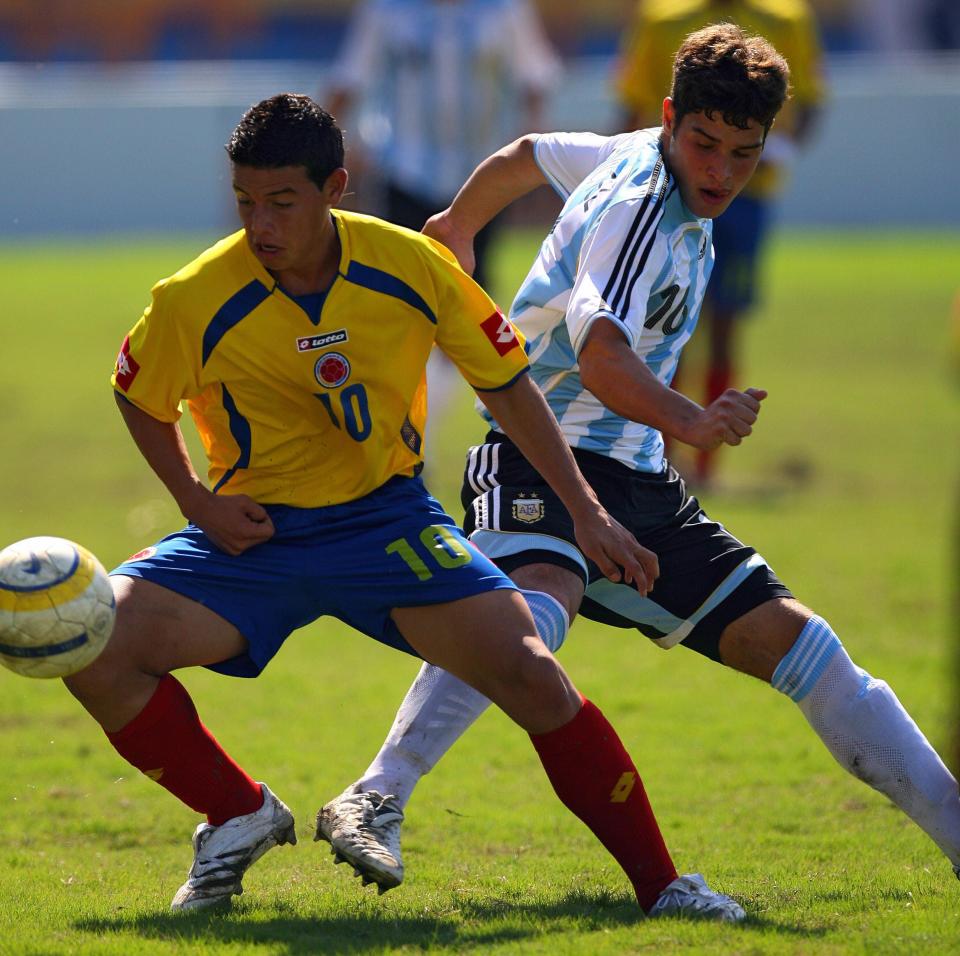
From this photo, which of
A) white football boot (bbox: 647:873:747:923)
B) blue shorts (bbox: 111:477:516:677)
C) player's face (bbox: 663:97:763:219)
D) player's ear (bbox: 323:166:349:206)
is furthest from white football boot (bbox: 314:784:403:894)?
player's face (bbox: 663:97:763:219)

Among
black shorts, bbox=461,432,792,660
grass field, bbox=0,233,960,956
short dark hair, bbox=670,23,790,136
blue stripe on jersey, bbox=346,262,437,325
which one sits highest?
short dark hair, bbox=670,23,790,136

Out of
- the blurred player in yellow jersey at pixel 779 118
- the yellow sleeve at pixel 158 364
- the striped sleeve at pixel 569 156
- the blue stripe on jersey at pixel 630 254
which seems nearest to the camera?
the yellow sleeve at pixel 158 364

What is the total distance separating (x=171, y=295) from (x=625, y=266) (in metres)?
1.00

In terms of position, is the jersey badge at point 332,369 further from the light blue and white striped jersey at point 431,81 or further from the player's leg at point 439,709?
the light blue and white striped jersey at point 431,81

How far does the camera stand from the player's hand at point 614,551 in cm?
373

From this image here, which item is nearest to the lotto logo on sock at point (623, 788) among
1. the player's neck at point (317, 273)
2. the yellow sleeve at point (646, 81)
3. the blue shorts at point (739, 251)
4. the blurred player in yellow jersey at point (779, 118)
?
the player's neck at point (317, 273)

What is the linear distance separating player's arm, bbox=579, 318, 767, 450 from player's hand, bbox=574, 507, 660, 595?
24 centimetres

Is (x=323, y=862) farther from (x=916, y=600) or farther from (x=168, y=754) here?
(x=916, y=600)

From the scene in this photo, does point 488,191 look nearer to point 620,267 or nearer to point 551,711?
point 620,267

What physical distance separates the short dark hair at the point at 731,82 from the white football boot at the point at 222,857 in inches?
74.1

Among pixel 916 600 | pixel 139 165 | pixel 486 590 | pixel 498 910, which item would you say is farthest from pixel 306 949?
pixel 139 165

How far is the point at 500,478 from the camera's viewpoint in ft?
13.7

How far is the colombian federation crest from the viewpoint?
4.04 meters

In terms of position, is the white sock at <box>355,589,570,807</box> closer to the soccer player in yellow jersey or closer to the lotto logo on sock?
the soccer player in yellow jersey
